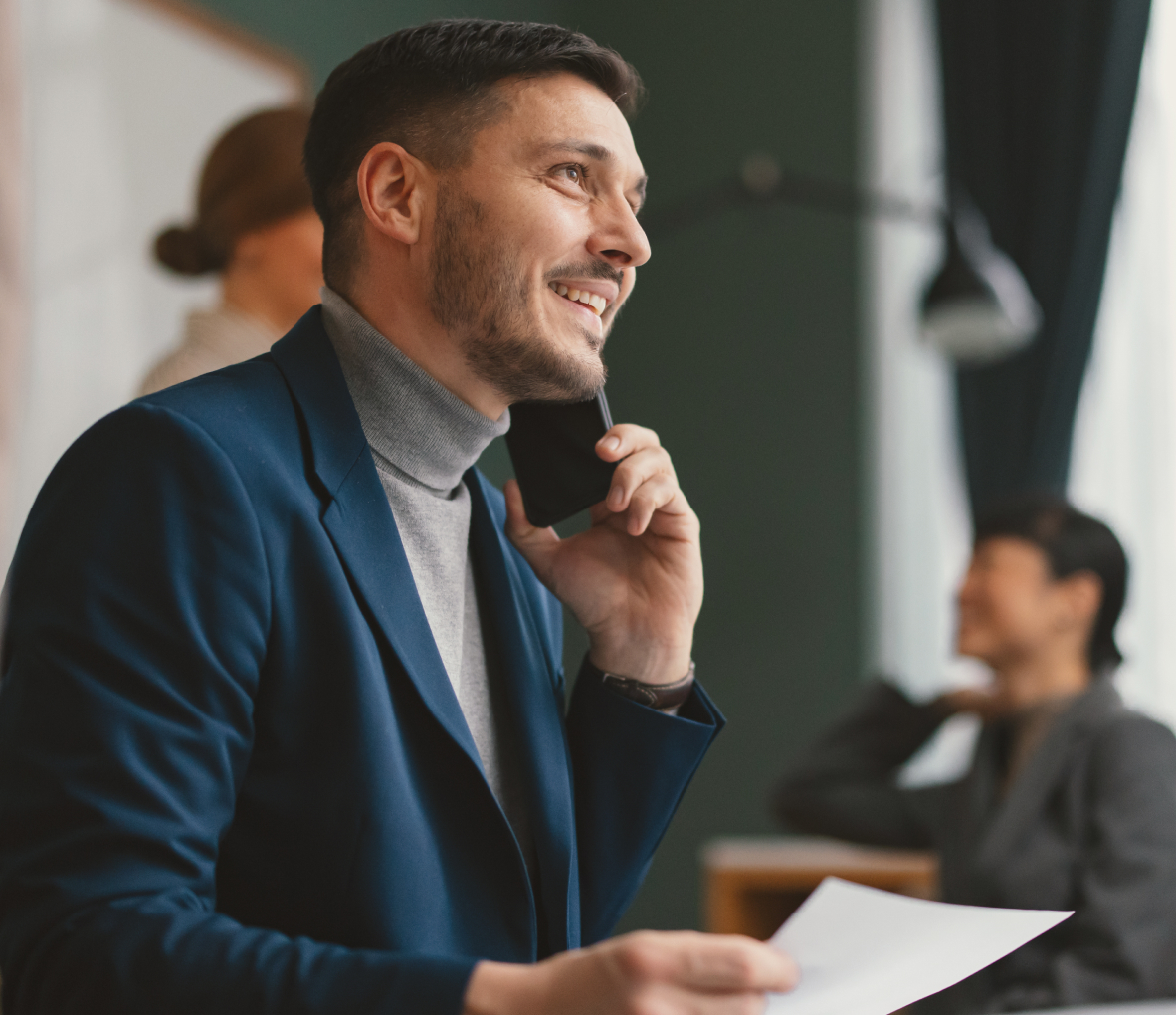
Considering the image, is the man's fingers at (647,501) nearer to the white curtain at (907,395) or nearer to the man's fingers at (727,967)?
the man's fingers at (727,967)

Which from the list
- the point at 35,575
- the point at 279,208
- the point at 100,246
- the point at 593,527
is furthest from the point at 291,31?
the point at 35,575

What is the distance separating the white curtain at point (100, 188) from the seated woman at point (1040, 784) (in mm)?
1608

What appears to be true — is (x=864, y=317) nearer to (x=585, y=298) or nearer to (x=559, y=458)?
(x=559, y=458)

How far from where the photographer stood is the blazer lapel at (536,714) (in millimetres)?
865

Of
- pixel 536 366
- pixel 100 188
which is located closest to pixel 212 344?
pixel 536 366

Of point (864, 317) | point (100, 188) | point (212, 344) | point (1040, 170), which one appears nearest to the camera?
point (212, 344)

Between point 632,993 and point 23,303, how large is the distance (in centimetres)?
41

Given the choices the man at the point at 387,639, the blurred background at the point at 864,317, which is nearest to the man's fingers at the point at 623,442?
the man at the point at 387,639

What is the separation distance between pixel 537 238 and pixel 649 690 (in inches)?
14.6

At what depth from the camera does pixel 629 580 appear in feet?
3.30

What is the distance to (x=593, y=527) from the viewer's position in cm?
102

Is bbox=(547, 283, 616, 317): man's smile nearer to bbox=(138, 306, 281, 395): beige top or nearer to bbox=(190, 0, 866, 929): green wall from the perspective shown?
bbox=(138, 306, 281, 395): beige top

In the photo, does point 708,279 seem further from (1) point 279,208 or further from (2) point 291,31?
(1) point 279,208

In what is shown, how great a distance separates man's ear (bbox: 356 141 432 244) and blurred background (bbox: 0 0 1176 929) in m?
2.20
